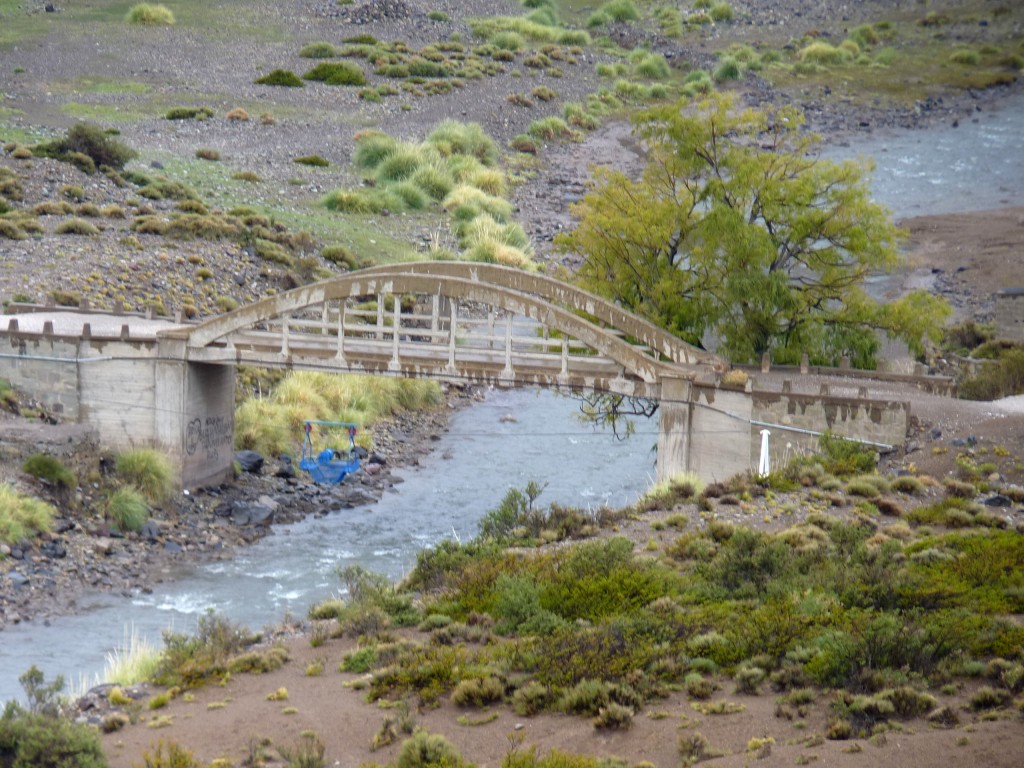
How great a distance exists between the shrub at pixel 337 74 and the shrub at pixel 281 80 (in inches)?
46.9

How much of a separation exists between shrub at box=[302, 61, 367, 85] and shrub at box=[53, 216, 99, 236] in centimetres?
3335

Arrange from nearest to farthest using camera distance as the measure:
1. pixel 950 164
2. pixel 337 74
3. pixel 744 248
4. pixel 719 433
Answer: pixel 719 433 → pixel 744 248 → pixel 950 164 → pixel 337 74

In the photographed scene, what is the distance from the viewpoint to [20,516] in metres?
31.0

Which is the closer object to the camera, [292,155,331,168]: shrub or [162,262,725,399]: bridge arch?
[162,262,725,399]: bridge arch

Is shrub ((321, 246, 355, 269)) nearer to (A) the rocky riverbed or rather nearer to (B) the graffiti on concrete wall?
(A) the rocky riverbed

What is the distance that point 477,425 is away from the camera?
46.4 meters

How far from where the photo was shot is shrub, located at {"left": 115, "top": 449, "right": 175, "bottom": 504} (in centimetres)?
3500

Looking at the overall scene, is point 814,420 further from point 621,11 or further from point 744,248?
point 621,11

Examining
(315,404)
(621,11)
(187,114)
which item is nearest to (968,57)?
(621,11)

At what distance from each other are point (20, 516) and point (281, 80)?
5341cm

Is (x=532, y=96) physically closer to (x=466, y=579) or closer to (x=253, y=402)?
(x=253, y=402)

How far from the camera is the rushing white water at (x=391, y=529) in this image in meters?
27.5

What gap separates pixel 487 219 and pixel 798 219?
24.7m

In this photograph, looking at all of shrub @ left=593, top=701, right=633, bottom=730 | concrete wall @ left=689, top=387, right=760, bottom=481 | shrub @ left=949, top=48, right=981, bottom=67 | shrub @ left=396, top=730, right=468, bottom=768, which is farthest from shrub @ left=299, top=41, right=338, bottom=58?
shrub @ left=396, top=730, right=468, bottom=768
